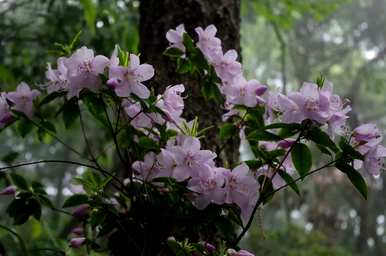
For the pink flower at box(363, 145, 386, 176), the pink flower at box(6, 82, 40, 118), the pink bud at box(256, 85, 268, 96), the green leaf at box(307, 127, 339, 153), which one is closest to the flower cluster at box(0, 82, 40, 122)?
the pink flower at box(6, 82, 40, 118)

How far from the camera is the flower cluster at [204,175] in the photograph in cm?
97

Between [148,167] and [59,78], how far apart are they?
0.26 metres

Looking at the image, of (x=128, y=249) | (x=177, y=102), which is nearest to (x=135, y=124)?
(x=177, y=102)

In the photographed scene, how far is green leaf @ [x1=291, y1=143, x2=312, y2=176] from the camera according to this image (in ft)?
3.30

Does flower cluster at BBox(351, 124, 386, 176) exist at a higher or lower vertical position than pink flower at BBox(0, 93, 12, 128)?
lower

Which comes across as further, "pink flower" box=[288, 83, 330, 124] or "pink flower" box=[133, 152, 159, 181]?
"pink flower" box=[133, 152, 159, 181]

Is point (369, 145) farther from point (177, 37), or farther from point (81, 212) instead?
point (81, 212)

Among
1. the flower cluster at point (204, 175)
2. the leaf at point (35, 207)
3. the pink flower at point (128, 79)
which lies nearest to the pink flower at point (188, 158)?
the flower cluster at point (204, 175)

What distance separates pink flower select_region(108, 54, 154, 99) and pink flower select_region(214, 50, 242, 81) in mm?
249

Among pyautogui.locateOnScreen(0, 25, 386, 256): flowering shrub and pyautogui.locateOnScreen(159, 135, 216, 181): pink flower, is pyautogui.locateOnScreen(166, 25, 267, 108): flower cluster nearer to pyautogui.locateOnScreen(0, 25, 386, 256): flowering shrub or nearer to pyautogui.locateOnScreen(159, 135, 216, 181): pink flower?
pyautogui.locateOnScreen(0, 25, 386, 256): flowering shrub

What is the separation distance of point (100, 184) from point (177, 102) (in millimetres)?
289

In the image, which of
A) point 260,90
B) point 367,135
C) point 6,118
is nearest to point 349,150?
point 367,135

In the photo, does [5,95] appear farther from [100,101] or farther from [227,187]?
[227,187]

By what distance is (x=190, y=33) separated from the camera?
1.60 meters
